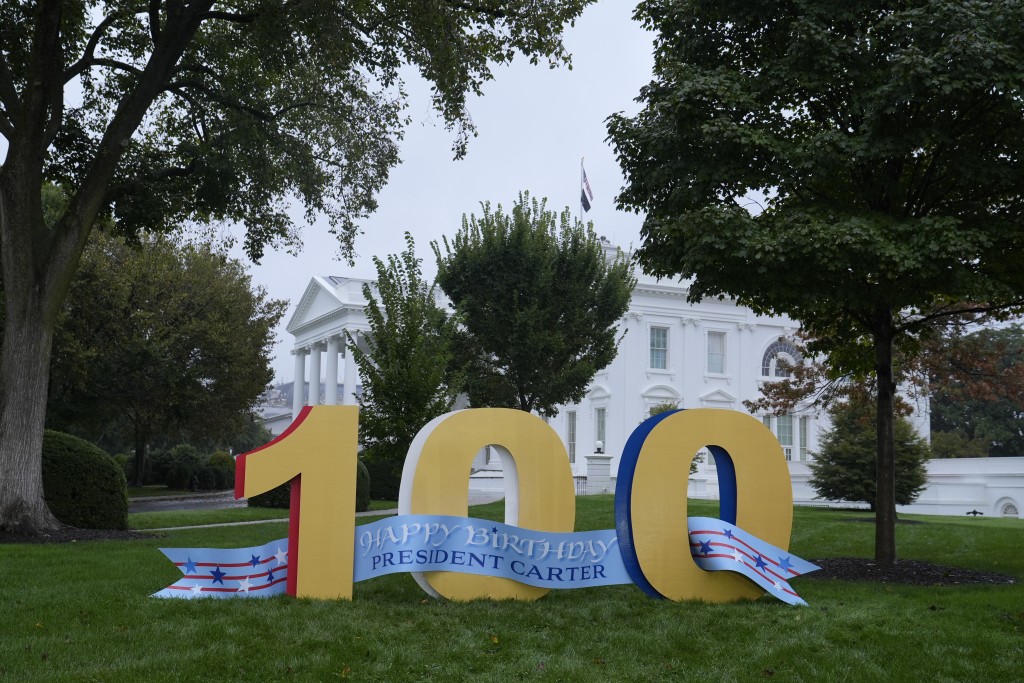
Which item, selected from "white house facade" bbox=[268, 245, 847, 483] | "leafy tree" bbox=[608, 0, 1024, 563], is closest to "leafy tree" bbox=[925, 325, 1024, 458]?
"white house facade" bbox=[268, 245, 847, 483]

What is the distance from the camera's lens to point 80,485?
1550 cm

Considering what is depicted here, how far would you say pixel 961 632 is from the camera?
8.08 meters

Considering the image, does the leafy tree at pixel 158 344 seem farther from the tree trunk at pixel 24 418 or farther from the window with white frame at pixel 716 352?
the window with white frame at pixel 716 352

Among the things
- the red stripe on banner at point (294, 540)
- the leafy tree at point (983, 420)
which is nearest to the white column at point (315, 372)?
the leafy tree at point (983, 420)

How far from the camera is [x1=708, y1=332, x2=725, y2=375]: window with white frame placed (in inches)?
2094

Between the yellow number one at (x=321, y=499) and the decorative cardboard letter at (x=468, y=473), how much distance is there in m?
0.59

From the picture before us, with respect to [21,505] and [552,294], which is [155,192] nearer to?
[21,505]

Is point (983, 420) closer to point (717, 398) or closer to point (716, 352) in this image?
point (716, 352)

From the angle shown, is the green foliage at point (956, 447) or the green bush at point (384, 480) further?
the green foliage at point (956, 447)

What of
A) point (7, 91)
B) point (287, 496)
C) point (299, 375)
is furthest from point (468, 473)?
point (299, 375)

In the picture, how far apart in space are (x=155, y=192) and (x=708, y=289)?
1044 centimetres

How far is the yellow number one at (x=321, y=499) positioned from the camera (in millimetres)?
8695

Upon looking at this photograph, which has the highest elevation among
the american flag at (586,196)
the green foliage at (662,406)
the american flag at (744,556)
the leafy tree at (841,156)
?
the american flag at (586,196)

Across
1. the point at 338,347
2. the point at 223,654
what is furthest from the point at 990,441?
the point at 223,654
